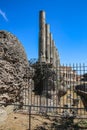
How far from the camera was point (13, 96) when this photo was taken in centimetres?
1009

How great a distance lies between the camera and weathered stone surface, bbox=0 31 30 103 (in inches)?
378

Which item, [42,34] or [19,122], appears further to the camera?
[42,34]

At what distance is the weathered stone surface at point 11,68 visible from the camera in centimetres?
960

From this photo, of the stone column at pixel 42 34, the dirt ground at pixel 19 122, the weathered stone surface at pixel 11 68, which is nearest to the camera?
the dirt ground at pixel 19 122

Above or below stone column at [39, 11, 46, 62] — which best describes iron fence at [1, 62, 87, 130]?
below

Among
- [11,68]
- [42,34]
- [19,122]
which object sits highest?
[42,34]

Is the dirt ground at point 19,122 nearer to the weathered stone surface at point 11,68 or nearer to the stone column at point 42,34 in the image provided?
the weathered stone surface at point 11,68

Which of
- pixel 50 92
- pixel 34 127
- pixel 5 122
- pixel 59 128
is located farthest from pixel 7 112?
pixel 50 92

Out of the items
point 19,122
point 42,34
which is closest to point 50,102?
point 19,122

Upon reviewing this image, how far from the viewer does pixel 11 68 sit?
989 cm

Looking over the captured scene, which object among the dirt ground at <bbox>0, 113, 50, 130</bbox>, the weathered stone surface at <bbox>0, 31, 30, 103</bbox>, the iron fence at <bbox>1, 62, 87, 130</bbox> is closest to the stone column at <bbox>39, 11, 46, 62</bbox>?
the iron fence at <bbox>1, 62, 87, 130</bbox>

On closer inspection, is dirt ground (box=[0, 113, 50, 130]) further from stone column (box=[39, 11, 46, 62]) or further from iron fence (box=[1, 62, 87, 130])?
stone column (box=[39, 11, 46, 62])

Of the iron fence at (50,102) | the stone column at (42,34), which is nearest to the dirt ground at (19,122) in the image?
the iron fence at (50,102)

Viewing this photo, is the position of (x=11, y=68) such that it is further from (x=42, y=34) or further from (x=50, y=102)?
(x=42, y=34)
